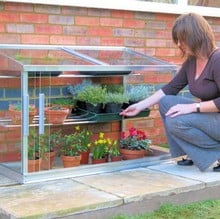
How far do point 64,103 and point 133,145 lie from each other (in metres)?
0.71

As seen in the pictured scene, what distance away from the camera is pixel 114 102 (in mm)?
4570

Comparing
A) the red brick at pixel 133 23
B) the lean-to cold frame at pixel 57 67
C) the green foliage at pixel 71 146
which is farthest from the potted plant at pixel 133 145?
the red brick at pixel 133 23

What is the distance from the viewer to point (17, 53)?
14.1 feet

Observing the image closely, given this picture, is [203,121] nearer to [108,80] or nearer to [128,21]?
[108,80]

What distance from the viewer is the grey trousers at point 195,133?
4.07 m

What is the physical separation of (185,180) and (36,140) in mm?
1169

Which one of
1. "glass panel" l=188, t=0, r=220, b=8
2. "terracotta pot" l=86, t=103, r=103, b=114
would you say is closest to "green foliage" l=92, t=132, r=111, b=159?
"terracotta pot" l=86, t=103, r=103, b=114

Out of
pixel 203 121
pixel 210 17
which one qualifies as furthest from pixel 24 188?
pixel 210 17

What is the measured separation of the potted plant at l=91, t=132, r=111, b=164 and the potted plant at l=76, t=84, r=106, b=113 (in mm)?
272

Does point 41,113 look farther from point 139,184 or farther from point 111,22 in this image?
point 111,22

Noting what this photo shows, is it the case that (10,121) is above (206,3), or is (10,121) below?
below

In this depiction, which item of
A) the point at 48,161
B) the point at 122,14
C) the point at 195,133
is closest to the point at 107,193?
the point at 48,161

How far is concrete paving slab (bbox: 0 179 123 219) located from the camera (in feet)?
10.6

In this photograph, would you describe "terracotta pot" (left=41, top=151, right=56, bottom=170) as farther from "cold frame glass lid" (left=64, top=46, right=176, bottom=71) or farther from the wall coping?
the wall coping
